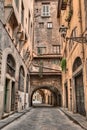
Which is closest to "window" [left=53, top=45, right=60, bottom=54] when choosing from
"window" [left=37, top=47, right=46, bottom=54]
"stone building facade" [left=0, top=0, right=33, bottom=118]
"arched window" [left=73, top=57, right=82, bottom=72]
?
"window" [left=37, top=47, right=46, bottom=54]

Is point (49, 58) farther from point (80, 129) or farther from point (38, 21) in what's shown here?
point (80, 129)

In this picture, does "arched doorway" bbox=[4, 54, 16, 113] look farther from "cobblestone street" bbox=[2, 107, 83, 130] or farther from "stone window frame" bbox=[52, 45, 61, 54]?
"stone window frame" bbox=[52, 45, 61, 54]

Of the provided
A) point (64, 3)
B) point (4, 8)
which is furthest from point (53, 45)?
point (4, 8)

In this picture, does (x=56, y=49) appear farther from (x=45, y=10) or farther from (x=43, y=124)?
(x=43, y=124)

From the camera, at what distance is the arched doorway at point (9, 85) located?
46.3ft

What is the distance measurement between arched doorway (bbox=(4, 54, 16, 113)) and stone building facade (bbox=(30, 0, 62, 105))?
1049cm

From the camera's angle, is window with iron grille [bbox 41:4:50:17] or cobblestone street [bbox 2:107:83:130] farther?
window with iron grille [bbox 41:4:50:17]

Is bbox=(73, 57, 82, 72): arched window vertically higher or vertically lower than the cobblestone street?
higher

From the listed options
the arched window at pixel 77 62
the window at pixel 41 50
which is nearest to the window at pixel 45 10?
the window at pixel 41 50

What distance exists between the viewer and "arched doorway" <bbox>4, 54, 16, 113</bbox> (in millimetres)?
14108

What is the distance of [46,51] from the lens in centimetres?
3061

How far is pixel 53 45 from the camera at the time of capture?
31.1 metres

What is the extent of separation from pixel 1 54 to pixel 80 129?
239 inches

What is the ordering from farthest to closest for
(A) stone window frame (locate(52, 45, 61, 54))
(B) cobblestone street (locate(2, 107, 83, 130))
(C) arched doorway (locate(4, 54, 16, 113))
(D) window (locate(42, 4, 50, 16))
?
(D) window (locate(42, 4, 50, 16))
(A) stone window frame (locate(52, 45, 61, 54))
(C) arched doorway (locate(4, 54, 16, 113))
(B) cobblestone street (locate(2, 107, 83, 130))
